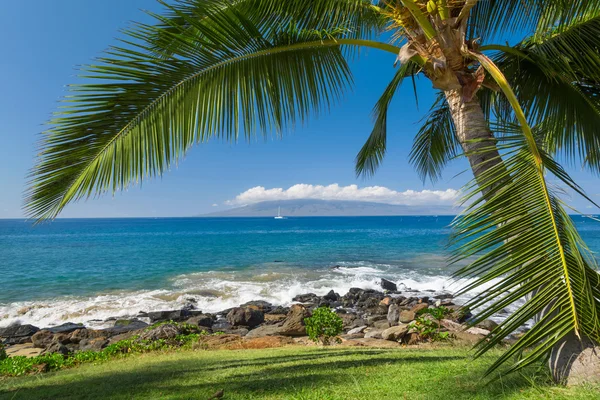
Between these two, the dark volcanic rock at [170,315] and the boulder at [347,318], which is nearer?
the boulder at [347,318]

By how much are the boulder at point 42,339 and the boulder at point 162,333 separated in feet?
14.0

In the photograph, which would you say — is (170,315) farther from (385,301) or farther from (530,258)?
(530,258)

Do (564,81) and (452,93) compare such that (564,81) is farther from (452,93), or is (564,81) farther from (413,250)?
(413,250)

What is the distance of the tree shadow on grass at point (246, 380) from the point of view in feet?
12.0

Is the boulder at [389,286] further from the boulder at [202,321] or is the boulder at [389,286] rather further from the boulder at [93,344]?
the boulder at [93,344]

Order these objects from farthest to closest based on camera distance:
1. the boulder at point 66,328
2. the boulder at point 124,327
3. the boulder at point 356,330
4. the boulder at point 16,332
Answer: the boulder at point 66,328 → the boulder at point 124,327 → the boulder at point 16,332 → the boulder at point 356,330

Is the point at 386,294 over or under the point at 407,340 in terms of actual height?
under

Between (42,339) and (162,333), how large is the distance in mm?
5306

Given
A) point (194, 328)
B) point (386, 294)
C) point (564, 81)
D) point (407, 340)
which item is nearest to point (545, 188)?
point (564, 81)

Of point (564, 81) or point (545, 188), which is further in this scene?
point (564, 81)

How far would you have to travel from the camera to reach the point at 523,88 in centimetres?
434

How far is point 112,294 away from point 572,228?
68.6ft

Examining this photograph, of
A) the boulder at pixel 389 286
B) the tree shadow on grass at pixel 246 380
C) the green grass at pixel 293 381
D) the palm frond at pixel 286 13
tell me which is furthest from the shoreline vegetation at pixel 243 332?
the palm frond at pixel 286 13

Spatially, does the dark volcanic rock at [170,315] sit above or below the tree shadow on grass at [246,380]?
below
